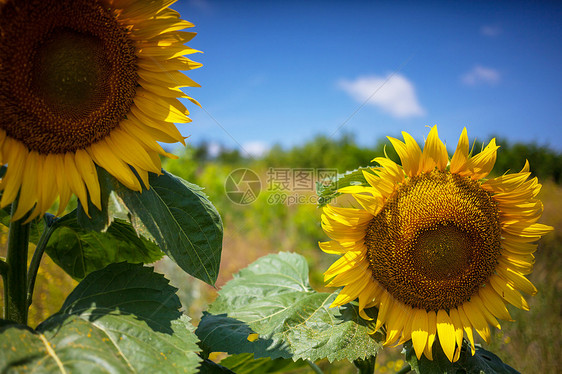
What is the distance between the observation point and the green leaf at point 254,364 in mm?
2021

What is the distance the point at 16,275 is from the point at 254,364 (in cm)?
124

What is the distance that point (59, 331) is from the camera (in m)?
1.14

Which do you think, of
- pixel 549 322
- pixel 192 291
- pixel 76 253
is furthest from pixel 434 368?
pixel 192 291

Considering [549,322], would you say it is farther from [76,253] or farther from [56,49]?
[56,49]

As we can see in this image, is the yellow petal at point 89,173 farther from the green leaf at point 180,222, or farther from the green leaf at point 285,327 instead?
the green leaf at point 285,327

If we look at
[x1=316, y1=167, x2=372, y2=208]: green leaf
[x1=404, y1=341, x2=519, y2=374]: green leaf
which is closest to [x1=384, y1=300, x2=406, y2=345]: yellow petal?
[x1=404, y1=341, x2=519, y2=374]: green leaf

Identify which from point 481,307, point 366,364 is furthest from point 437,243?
point 366,364

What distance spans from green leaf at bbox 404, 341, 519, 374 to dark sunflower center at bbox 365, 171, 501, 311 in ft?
0.61

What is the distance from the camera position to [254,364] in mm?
2096

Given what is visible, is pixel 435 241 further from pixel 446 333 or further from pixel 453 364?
pixel 453 364

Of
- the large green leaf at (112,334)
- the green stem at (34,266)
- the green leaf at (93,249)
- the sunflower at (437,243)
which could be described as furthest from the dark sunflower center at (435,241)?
the green stem at (34,266)

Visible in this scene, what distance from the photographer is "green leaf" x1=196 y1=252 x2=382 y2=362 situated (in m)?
1.51

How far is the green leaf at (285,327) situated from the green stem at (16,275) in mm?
664

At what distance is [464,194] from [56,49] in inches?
58.8
